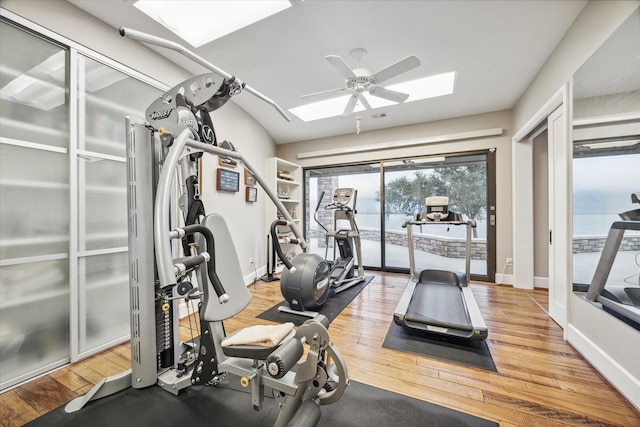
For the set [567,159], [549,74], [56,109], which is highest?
[549,74]

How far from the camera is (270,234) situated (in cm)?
229

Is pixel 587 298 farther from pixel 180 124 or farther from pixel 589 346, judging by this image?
pixel 180 124

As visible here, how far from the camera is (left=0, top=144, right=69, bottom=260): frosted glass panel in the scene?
166 cm

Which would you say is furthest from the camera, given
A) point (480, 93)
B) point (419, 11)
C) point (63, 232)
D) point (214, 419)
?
point (480, 93)

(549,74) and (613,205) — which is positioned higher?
(549,74)

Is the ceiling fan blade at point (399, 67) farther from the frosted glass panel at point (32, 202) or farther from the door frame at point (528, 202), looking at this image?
the frosted glass panel at point (32, 202)

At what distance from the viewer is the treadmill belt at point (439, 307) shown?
2.25 metres

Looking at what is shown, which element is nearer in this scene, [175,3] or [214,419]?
[214,419]

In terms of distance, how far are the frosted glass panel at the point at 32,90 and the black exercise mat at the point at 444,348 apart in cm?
322

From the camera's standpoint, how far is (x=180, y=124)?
1.44m

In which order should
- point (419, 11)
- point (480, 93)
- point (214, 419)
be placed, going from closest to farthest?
point (214, 419) → point (419, 11) → point (480, 93)

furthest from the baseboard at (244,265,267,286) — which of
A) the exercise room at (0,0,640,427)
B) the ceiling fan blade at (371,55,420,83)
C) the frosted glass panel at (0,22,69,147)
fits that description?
the ceiling fan blade at (371,55,420,83)

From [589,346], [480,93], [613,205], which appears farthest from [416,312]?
[480,93]

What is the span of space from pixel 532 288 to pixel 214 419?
434 cm
